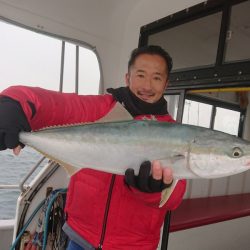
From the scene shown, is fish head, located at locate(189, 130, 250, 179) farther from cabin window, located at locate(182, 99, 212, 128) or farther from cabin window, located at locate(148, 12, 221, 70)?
cabin window, located at locate(182, 99, 212, 128)

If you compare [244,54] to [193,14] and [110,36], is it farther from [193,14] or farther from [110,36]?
[110,36]

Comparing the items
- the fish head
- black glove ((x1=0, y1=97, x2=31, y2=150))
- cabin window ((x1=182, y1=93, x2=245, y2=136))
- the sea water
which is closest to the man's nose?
the fish head

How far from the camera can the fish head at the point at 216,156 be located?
1.27 m

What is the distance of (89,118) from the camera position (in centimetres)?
175

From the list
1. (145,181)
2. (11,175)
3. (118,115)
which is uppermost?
(118,115)

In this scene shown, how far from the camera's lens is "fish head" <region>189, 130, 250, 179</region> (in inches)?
50.0

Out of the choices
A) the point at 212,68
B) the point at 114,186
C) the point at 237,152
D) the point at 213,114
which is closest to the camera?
the point at 237,152

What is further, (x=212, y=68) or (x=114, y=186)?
(x=212, y=68)

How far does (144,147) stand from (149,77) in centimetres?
58

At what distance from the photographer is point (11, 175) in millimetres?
7887

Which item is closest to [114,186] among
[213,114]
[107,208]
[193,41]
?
[107,208]

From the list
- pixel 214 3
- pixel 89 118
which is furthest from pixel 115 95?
pixel 214 3

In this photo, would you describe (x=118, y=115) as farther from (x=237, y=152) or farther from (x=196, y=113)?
(x=196, y=113)

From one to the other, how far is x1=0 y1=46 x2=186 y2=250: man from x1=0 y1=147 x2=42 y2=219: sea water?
461cm
